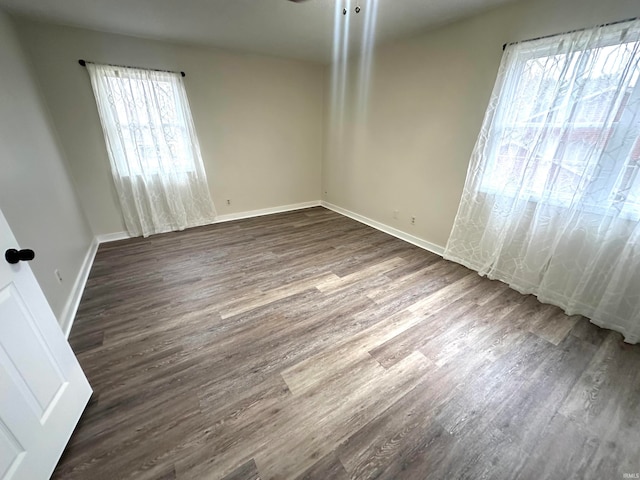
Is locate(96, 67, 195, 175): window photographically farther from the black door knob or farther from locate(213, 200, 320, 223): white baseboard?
the black door knob

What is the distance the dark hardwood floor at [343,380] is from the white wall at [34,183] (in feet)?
1.23

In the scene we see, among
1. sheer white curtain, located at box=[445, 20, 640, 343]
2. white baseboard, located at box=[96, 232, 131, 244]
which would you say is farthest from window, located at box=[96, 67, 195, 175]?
sheer white curtain, located at box=[445, 20, 640, 343]

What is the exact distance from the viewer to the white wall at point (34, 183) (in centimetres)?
164

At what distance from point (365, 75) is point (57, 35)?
347 centimetres

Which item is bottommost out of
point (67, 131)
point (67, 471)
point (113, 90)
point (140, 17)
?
point (67, 471)

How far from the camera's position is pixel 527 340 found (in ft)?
A: 5.85

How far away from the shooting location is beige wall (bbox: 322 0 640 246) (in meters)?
1.98

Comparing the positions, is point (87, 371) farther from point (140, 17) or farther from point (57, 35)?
point (57, 35)

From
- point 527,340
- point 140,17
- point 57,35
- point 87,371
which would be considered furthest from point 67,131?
point 527,340

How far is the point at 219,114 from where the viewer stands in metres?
3.59

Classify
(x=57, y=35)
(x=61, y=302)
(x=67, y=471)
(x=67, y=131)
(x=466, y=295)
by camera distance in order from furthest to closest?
(x=67, y=131) < (x=57, y=35) < (x=466, y=295) < (x=61, y=302) < (x=67, y=471)

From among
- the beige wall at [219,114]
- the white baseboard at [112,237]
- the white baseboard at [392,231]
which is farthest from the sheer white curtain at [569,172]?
the white baseboard at [112,237]

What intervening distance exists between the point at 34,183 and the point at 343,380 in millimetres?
2721

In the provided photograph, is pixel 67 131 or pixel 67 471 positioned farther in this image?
pixel 67 131
